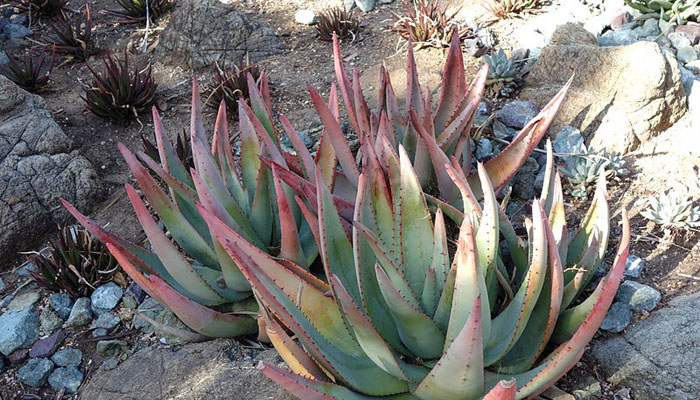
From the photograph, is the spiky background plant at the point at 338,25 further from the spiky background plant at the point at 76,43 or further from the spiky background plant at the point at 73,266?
the spiky background plant at the point at 73,266

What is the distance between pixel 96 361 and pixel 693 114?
130 inches

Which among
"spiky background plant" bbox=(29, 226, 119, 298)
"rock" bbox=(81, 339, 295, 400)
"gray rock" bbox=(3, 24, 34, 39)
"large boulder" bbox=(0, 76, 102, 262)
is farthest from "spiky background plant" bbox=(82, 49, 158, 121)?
"rock" bbox=(81, 339, 295, 400)

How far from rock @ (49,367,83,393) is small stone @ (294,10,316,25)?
339cm

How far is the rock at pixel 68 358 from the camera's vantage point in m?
2.80

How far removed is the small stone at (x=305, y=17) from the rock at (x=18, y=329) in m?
3.16

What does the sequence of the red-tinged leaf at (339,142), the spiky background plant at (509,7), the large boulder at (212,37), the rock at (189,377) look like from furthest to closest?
the large boulder at (212,37), the spiky background plant at (509,7), the red-tinged leaf at (339,142), the rock at (189,377)

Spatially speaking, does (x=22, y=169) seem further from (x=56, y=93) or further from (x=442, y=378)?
(x=442, y=378)

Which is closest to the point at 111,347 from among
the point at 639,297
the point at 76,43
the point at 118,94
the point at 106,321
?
the point at 106,321

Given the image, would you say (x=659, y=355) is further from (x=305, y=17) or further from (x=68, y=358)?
(x=305, y=17)

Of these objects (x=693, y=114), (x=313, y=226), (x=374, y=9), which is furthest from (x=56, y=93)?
(x=693, y=114)

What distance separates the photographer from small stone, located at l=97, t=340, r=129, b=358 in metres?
2.78

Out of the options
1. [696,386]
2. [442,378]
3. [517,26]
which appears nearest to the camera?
[442,378]

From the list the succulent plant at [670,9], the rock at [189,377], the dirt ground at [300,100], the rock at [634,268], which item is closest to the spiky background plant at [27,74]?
the dirt ground at [300,100]

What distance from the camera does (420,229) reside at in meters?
2.10
